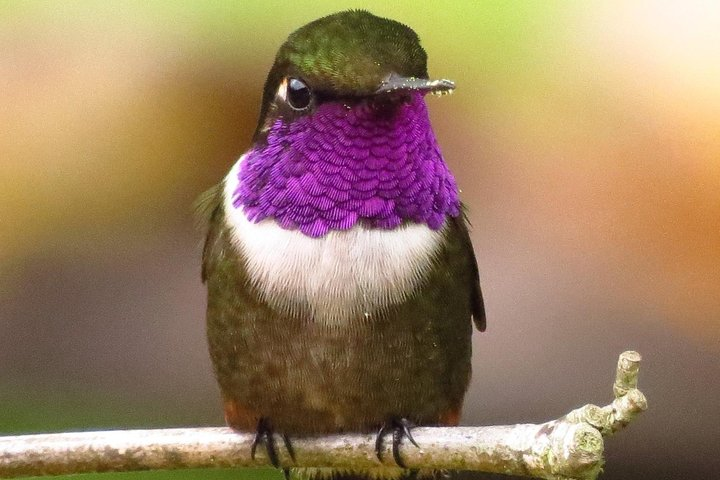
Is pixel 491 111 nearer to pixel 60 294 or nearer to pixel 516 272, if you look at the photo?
pixel 516 272

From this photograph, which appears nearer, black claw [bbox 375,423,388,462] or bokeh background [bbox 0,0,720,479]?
black claw [bbox 375,423,388,462]

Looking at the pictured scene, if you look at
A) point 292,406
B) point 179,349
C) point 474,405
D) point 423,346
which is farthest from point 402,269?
point 179,349

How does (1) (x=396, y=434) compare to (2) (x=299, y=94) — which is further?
(1) (x=396, y=434)

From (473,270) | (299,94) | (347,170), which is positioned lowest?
(473,270)

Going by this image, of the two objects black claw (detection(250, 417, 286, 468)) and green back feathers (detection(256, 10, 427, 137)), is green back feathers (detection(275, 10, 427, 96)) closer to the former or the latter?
green back feathers (detection(256, 10, 427, 137))

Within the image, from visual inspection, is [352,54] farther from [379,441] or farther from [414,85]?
[379,441]

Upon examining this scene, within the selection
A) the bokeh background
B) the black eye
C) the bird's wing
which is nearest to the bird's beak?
the black eye

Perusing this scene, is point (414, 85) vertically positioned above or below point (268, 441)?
above

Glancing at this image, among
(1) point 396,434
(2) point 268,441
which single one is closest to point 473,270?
(1) point 396,434
